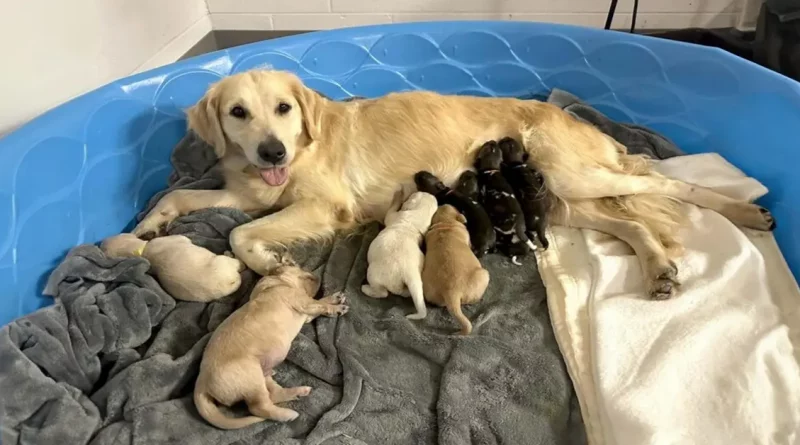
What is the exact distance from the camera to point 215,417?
6.01ft

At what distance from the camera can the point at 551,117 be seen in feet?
9.16

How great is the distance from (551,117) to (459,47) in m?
0.89

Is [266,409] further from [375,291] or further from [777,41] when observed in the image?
[777,41]

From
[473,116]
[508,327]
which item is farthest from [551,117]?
[508,327]

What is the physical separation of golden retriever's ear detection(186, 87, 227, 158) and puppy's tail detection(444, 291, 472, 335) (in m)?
1.16

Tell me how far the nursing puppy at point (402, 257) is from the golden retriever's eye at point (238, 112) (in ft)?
2.37

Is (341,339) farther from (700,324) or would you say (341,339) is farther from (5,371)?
(700,324)

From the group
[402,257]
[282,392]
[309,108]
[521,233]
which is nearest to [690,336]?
[521,233]

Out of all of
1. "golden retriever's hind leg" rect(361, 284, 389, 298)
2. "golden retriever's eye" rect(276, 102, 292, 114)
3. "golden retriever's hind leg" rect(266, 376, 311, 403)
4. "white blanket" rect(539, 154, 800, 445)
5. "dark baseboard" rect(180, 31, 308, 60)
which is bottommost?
"white blanket" rect(539, 154, 800, 445)

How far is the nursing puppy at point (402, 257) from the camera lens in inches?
87.8

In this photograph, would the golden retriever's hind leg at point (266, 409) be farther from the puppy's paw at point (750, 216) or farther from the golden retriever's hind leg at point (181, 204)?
the puppy's paw at point (750, 216)

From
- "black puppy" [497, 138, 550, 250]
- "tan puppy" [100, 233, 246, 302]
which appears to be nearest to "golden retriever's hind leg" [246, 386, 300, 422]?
"tan puppy" [100, 233, 246, 302]

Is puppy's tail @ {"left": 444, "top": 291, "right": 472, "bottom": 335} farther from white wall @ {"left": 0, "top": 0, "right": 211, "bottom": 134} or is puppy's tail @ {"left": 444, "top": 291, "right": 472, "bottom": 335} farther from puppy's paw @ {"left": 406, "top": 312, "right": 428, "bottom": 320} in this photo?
white wall @ {"left": 0, "top": 0, "right": 211, "bottom": 134}

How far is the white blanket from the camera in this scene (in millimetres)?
1868
